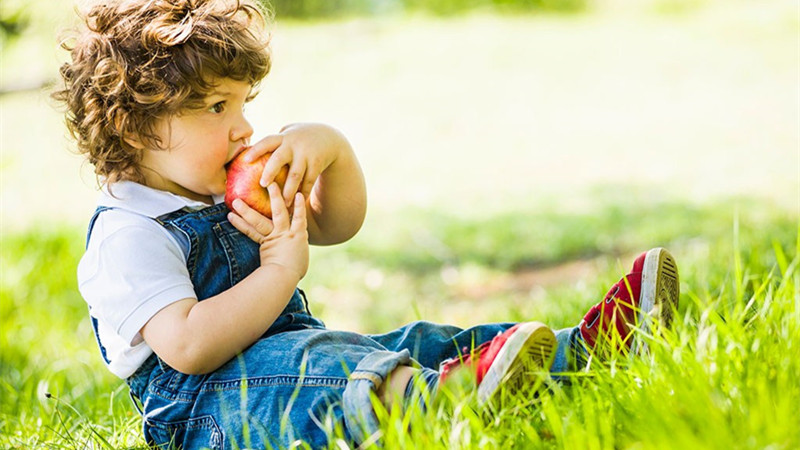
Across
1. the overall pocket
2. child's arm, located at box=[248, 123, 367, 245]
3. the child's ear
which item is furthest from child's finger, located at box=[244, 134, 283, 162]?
the overall pocket

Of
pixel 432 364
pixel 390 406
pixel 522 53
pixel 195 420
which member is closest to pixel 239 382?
A: pixel 195 420

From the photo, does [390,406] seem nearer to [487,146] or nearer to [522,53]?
[487,146]

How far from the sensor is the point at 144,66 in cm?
217

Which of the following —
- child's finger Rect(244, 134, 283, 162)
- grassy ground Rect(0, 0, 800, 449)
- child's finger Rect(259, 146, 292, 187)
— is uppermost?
child's finger Rect(244, 134, 283, 162)

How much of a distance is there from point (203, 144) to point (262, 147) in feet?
0.47

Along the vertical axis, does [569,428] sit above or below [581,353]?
above

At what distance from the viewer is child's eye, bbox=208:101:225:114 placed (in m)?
2.21

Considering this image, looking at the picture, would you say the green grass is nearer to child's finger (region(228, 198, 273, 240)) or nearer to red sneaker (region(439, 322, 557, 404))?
red sneaker (region(439, 322, 557, 404))

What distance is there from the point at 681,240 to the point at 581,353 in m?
3.67

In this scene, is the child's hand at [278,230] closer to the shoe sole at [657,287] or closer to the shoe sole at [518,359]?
the shoe sole at [518,359]

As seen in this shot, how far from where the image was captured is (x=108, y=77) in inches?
87.7

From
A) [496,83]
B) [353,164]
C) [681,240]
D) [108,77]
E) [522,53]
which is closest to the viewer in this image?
[108,77]

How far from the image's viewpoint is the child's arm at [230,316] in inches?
77.9

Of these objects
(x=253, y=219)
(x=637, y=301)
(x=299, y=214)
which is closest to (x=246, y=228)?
(x=253, y=219)
